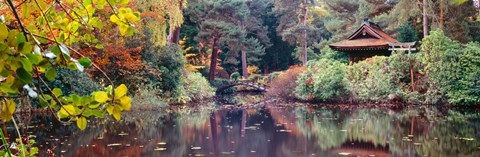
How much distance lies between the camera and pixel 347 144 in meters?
8.84

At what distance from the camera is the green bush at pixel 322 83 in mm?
20297

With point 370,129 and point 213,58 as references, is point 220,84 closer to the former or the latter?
point 213,58

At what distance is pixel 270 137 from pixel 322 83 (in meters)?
11.0

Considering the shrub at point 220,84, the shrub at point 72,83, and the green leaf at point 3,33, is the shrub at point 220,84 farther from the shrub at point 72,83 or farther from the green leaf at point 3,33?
the green leaf at point 3,33

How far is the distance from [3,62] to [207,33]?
1150 inches

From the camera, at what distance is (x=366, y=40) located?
24.6 metres

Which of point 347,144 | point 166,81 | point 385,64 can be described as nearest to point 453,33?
point 385,64

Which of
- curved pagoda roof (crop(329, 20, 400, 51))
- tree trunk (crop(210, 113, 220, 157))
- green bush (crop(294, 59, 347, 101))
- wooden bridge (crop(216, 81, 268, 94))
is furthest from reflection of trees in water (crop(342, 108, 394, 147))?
wooden bridge (crop(216, 81, 268, 94))

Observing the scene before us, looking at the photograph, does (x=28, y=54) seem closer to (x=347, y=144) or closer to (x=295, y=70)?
(x=347, y=144)

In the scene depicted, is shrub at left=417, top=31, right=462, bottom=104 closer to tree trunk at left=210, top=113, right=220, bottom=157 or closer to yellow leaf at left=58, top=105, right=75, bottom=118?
tree trunk at left=210, top=113, right=220, bottom=157

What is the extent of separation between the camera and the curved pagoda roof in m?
23.9

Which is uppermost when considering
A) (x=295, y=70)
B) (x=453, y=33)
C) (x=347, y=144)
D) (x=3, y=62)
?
(x=453, y=33)

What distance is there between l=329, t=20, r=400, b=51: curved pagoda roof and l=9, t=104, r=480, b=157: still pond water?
10.1 meters

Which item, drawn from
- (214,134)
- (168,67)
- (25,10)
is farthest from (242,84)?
(25,10)
